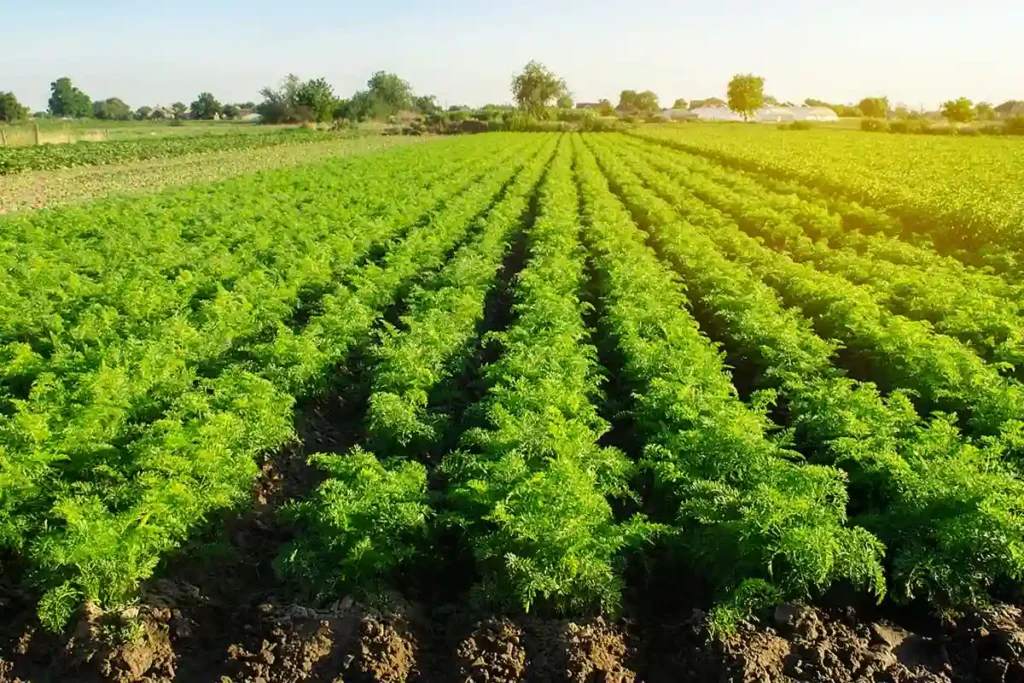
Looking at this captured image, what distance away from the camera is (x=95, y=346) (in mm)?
10430

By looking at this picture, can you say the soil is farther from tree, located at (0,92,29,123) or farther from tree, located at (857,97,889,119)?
tree, located at (857,97,889,119)

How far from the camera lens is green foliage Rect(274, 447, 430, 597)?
6.25 meters

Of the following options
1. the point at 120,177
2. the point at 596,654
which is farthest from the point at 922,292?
the point at 120,177

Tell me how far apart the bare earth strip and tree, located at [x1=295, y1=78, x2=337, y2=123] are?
5409cm

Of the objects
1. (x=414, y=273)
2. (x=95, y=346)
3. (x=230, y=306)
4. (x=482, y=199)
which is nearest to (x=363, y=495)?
(x=95, y=346)

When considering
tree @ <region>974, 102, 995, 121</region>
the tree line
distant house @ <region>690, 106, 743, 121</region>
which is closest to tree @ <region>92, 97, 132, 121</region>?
the tree line

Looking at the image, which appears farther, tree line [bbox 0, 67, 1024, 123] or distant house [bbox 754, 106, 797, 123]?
distant house [bbox 754, 106, 797, 123]

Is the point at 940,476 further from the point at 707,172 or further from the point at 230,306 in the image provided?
the point at 707,172

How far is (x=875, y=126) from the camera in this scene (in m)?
91.0

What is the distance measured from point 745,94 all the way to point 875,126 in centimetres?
6234

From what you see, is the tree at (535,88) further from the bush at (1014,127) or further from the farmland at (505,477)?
the farmland at (505,477)

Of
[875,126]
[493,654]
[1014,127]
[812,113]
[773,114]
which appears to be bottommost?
[493,654]

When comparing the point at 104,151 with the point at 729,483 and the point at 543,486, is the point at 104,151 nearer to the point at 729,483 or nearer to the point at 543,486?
the point at 543,486

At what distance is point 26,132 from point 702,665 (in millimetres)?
65888
